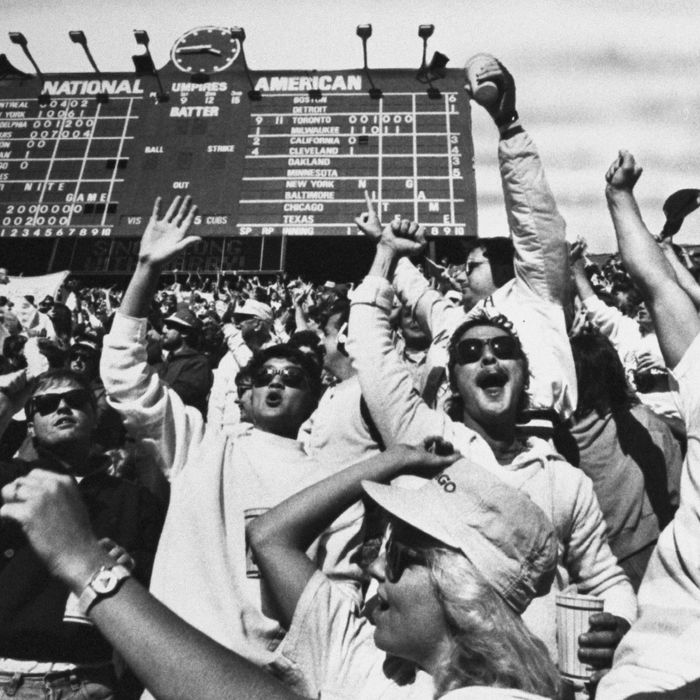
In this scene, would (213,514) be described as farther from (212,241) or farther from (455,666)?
(212,241)

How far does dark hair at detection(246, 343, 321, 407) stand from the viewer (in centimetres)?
281

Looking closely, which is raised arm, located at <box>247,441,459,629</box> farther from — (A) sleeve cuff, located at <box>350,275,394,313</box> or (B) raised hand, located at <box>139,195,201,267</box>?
(B) raised hand, located at <box>139,195,201,267</box>

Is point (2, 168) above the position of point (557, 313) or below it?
above

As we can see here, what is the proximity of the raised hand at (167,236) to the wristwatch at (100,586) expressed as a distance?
1.75 meters

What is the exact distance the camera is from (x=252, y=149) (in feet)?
56.5

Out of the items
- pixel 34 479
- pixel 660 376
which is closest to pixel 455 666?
pixel 34 479

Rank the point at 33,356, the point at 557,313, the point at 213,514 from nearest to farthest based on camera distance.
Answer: the point at 213,514
the point at 557,313
the point at 33,356

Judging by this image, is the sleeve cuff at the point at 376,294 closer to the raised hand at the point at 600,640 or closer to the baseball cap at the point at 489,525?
the baseball cap at the point at 489,525

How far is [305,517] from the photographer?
1.61 meters

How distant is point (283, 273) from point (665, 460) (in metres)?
15.8

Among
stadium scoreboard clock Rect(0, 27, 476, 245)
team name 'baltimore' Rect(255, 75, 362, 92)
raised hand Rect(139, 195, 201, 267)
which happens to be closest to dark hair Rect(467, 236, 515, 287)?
raised hand Rect(139, 195, 201, 267)

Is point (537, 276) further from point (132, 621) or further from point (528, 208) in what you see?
point (132, 621)

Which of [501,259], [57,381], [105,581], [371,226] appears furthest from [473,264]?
[105,581]

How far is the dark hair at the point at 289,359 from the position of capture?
281 cm
